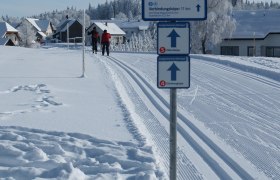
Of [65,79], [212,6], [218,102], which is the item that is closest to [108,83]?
[65,79]

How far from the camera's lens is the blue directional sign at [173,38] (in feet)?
13.9

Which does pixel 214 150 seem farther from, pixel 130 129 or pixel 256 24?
pixel 256 24

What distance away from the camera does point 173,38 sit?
168 inches

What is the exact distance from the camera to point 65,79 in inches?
583

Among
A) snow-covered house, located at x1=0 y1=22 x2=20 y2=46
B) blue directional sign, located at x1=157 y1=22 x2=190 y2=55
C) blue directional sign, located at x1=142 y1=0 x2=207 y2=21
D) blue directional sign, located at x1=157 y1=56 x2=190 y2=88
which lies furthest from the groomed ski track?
snow-covered house, located at x1=0 y1=22 x2=20 y2=46

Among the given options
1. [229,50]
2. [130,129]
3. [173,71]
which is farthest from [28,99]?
[229,50]

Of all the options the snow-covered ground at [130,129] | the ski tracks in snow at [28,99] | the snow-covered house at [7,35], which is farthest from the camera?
the snow-covered house at [7,35]

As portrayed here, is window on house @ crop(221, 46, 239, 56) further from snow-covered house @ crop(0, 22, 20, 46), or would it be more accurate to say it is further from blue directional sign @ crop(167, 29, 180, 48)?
blue directional sign @ crop(167, 29, 180, 48)

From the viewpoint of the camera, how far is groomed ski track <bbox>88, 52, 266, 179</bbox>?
20.2 ft

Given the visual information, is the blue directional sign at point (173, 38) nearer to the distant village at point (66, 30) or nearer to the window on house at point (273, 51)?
the distant village at point (66, 30)

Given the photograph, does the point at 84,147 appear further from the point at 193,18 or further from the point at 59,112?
the point at 193,18

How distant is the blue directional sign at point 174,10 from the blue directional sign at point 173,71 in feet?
1.18

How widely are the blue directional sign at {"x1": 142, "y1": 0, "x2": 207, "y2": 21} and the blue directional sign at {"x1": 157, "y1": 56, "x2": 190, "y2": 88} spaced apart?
36cm

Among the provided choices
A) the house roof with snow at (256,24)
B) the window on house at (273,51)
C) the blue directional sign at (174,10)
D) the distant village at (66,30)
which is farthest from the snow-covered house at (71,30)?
the blue directional sign at (174,10)
